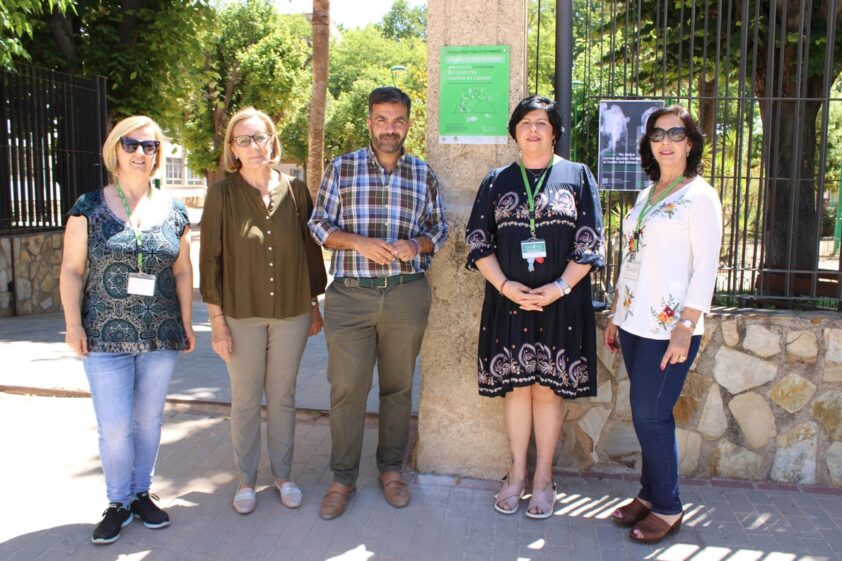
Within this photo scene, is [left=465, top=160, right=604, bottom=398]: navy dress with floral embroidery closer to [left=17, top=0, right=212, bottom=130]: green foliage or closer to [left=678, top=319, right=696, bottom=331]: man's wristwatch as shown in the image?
[left=678, top=319, right=696, bottom=331]: man's wristwatch

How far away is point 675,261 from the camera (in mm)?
3439

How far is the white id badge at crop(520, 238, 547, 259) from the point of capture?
3.62m

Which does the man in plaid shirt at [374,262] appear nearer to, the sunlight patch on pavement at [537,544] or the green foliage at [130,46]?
the sunlight patch on pavement at [537,544]

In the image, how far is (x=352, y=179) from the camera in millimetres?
3791

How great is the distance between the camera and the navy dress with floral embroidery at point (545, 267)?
3.64m

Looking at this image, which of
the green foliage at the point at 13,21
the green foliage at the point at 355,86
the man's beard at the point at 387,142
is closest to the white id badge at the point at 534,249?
the man's beard at the point at 387,142

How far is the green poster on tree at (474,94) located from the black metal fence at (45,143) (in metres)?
7.57

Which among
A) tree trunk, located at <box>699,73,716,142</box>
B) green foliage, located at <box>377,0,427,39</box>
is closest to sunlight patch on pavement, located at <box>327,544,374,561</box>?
tree trunk, located at <box>699,73,716,142</box>

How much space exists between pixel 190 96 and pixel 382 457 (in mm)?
10762

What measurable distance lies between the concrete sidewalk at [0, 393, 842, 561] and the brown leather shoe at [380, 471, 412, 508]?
0.04 meters

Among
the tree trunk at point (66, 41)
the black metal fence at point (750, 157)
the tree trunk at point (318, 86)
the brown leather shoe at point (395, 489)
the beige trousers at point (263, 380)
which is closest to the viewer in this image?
the beige trousers at point (263, 380)

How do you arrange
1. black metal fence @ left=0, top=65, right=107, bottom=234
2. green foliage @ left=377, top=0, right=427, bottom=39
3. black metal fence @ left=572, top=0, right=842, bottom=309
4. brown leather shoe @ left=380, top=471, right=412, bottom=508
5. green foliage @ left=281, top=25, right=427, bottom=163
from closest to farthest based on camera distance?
brown leather shoe @ left=380, top=471, right=412, bottom=508 → black metal fence @ left=572, top=0, right=842, bottom=309 → black metal fence @ left=0, top=65, right=107, bottom=234 → green foliage @ left=281, top=25, right=427, bottom=163 → green foliage @ left=377, top=0, right=427, bottom=39

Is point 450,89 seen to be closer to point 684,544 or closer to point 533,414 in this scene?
point 533,414

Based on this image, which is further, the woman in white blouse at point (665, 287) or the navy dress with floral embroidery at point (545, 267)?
the navy dress with floral embroidery at point (545, 267)
